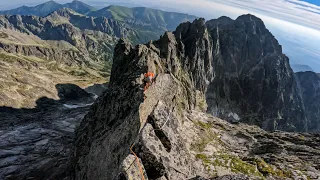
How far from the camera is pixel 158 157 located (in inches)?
973

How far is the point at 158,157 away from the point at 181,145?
5.91m

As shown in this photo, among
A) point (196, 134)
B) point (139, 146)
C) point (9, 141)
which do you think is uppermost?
point (139, 146)

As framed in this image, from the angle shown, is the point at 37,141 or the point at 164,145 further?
the point at 37,141

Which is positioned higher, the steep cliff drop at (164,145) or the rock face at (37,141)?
the steep cliff drop at (164,145)

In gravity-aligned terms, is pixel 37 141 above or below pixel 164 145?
below

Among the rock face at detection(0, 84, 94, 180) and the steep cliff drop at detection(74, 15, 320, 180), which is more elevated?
the steep cliff drop at detection(74, 15, 320, 180)

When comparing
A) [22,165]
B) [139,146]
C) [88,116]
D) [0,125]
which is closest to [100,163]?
[139,146]

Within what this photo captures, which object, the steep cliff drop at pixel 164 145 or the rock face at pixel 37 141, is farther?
the rock face at pixel 37 141

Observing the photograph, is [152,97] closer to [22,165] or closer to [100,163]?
[100,163]

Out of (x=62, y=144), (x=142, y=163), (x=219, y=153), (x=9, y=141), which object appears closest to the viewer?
(x=142, y=163)

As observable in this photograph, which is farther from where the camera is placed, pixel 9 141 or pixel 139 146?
pixel 9 141

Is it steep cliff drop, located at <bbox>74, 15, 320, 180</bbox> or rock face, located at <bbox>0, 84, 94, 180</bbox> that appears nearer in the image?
steep cliff drop, located at <bbox>74, 15, 320, 180</bbox>

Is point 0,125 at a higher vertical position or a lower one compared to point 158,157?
lower

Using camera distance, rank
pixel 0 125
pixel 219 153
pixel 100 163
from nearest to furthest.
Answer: pixel 100 163
pixel 219 153
pixel 0 125
